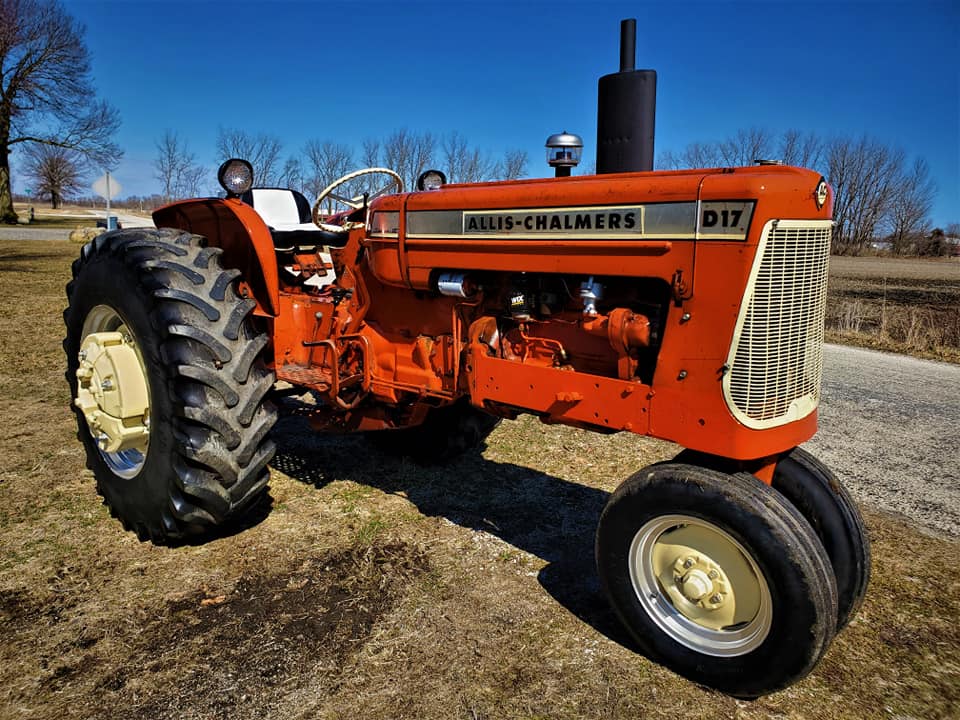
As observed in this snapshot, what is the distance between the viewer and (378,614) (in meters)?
2.89

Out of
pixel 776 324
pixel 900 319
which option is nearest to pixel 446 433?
pixel 776 324

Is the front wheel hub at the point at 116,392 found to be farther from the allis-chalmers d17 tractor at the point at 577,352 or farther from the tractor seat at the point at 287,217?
the tractor seat at the point at 287,217

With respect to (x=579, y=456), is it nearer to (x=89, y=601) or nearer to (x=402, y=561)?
(x=402, y=561)

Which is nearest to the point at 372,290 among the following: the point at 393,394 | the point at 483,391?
the point at 393,394

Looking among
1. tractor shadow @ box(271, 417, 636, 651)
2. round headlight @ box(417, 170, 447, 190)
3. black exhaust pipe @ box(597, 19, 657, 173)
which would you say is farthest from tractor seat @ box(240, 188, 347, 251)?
black exhaust pipe @ box(597, 19, 657, 173)

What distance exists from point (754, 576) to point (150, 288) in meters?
2.78

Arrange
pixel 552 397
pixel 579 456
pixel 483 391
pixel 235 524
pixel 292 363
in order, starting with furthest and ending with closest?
pixel 579 456, pixel 292 363, pixel 235 524, pixel 483 391, pixel 552 397

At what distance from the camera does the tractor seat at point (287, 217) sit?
14.0 ft

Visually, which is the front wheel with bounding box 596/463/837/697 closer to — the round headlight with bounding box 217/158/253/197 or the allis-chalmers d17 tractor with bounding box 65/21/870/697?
the allis-chalmers d17 tractor with bounding box 65/21/870/697

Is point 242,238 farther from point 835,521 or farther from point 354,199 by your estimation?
point 835,521

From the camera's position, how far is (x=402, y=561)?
11.0 feet

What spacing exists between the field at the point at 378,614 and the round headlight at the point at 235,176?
5.69 ft

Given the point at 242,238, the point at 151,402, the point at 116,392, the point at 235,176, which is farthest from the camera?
the point at 235,176

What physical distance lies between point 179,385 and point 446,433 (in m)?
1.78
